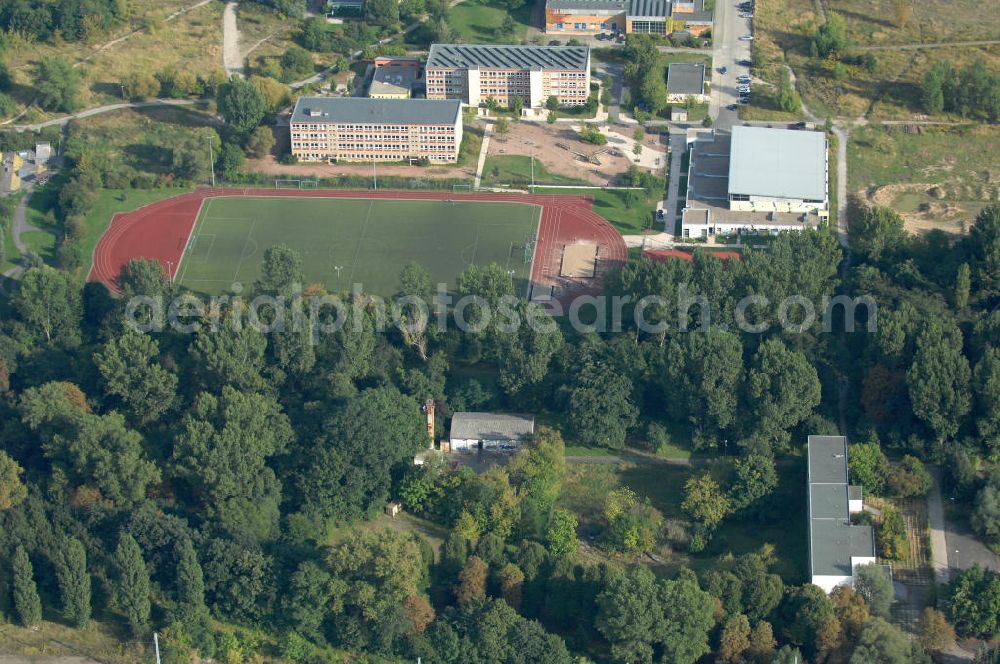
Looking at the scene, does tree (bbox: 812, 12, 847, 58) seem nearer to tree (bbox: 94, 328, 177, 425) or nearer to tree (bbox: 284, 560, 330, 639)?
tree (bbox: 94, 328, 177, 425)

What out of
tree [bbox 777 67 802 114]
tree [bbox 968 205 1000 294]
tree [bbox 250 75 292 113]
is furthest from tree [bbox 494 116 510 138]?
tree [bbox 968 205 1000 294]

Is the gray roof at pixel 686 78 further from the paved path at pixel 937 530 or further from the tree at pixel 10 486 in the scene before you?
the tree at pixel 10 486

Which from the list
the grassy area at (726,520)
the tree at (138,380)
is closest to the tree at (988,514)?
the grassy area at (726,520)

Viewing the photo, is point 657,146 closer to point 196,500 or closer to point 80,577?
point 196,500

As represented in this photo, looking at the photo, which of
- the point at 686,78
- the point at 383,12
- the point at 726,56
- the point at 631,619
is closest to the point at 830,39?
the point at 726,56

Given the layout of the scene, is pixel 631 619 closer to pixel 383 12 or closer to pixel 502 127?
pixel 502 127

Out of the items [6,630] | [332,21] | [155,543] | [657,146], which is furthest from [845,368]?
[332,21]
